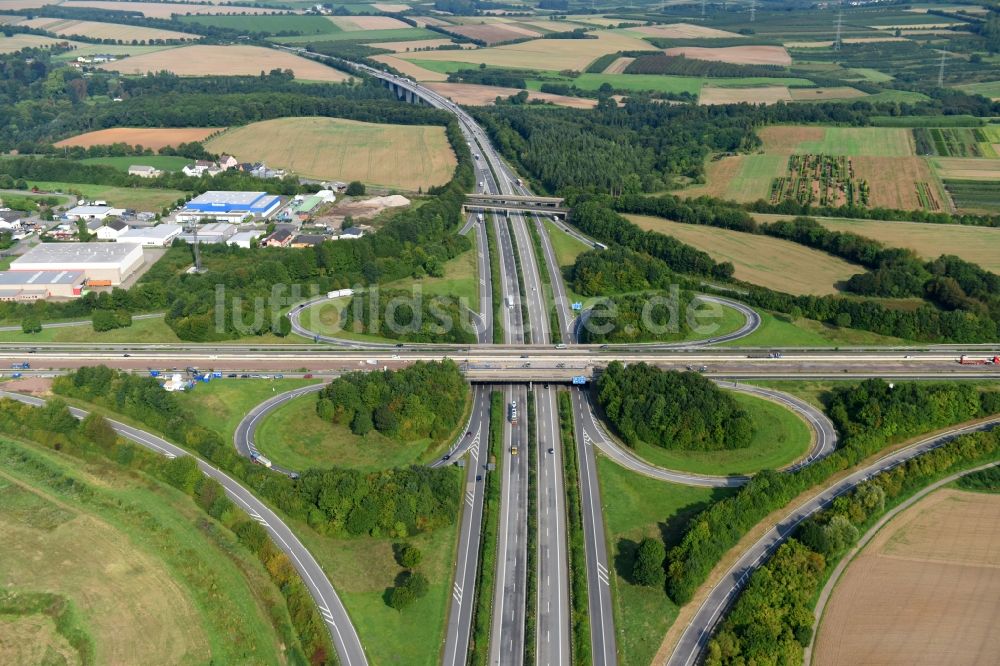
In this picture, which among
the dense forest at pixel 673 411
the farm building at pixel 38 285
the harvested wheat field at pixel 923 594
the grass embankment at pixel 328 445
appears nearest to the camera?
the harvested wheat field at pixel 923 594

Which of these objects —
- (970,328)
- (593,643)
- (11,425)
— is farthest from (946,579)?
(11,425)

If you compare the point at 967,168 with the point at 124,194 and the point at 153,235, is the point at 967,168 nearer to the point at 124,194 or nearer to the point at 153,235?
the point at 153,235

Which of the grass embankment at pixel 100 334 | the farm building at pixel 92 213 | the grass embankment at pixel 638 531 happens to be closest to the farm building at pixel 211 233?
the farm building at pixel 92 213

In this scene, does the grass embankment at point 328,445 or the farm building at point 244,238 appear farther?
the farm building at point 244,238

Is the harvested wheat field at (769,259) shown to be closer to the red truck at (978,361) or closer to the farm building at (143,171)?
the red truck at (978,361)

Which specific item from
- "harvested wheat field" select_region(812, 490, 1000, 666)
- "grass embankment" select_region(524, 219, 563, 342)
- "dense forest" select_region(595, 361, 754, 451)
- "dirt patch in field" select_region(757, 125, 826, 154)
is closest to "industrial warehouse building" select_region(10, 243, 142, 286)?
"grass embankment" select_region(524, 219, 563, 342)

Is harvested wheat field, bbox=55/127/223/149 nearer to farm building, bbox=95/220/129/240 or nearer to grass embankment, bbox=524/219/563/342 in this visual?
farm building, bbox=95/220/129/240
